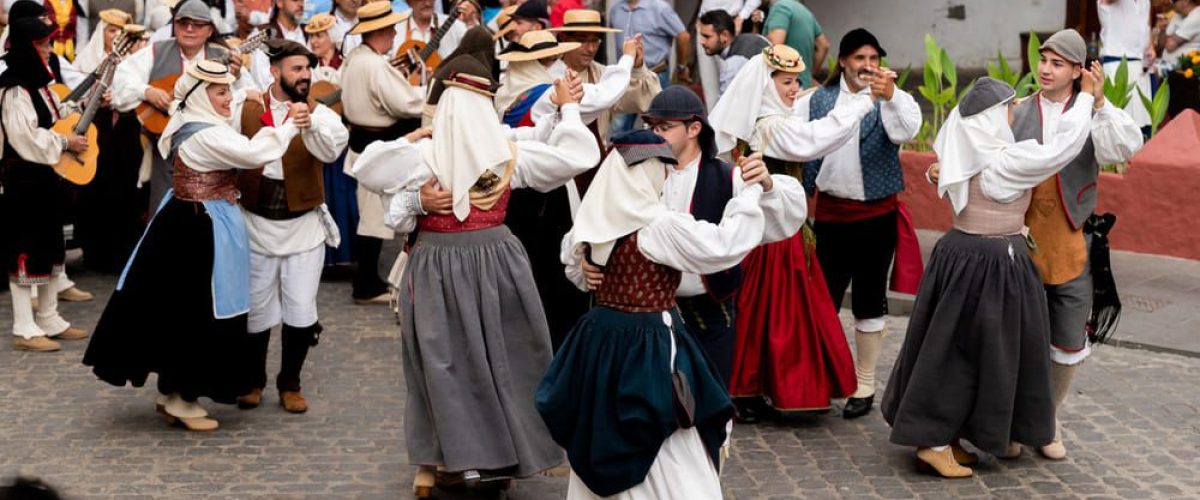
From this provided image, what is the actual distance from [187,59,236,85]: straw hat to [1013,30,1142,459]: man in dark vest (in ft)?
11.0

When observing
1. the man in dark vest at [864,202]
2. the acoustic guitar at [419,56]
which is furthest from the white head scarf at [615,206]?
the acoustic guitar at [419,56]

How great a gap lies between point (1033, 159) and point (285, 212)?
130 inches

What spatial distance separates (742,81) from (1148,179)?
A: 4.47m

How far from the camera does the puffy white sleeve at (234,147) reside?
23.6 ft

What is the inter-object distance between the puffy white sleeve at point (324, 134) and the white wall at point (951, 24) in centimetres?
1029

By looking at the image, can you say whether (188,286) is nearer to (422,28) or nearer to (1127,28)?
(422,28)

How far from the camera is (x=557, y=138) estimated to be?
666 centimetres

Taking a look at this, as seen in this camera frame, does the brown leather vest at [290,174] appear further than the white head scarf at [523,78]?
No

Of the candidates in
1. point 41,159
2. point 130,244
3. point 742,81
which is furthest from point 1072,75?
point 130,244

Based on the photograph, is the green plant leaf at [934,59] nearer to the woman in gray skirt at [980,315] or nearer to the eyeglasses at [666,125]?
the woman in gray skirt at [980,315]

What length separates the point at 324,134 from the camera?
24.3 ft

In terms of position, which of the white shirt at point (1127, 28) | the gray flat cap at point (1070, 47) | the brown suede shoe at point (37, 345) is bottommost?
the brown suede shoe at point (37, 345)

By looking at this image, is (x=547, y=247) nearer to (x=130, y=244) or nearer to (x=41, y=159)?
(x=41, y=159)

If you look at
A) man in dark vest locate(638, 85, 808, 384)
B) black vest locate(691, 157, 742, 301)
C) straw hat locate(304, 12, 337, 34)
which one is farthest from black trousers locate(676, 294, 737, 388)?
straw hat locate(304, 12, 337, 34)
